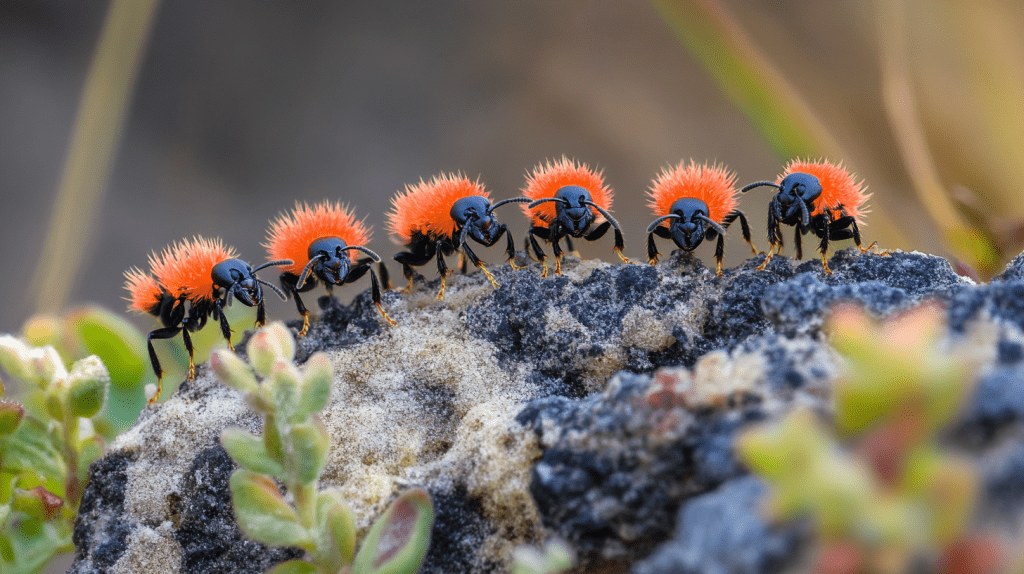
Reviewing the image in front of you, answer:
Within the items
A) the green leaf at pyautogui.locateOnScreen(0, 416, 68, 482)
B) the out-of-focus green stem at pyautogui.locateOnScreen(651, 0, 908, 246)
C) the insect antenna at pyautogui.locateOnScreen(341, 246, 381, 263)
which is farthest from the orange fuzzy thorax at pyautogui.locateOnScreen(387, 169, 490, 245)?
the out-of-focus green stem at pyautogui.locateOnScreen(651, 0, 908, 246)

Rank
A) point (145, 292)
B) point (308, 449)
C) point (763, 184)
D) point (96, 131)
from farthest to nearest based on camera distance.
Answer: point (96, 131) < point (145, 292) < point (763, 184) < point (308, 449)

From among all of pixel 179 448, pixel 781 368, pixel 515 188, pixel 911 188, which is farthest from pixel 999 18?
pixel 179 448

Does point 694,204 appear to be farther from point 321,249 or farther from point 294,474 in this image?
point 294,474

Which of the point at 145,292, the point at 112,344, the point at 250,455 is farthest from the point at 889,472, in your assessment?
the point at 112,344

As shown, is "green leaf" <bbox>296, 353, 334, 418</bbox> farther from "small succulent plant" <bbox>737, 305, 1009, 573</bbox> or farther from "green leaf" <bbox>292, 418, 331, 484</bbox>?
"small succulent plant" <bbox>737, 305, 1009, 573</bbox>

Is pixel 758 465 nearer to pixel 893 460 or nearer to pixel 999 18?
pixel 893 460

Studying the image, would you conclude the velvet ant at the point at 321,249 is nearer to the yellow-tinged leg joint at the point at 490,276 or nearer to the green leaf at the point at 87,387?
the yellow-tinged leg joint at the point at 490,276
